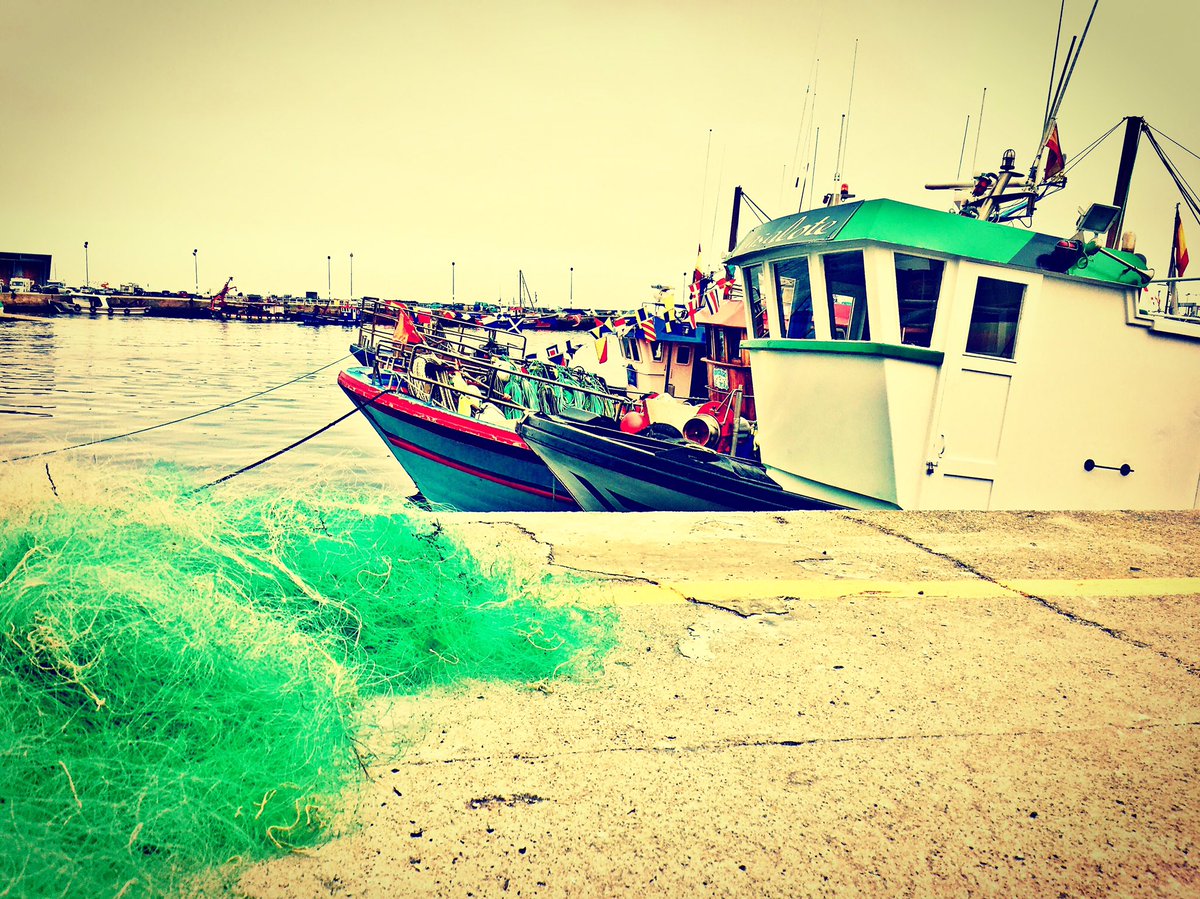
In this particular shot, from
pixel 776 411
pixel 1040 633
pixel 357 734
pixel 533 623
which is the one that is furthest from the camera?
pixel 776 411

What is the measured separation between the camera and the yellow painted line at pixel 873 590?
125 inches

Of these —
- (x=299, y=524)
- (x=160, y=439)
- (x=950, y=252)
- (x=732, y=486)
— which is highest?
(x=950, y=252)

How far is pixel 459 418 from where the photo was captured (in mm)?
9102

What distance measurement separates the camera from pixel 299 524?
8.87ft

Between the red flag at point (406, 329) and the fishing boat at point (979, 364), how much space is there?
16.8ft

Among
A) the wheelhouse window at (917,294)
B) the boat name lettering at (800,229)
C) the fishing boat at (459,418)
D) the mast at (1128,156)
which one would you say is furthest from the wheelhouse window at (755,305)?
the mast at (1128,156)

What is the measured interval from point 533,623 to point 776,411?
16.4 feet

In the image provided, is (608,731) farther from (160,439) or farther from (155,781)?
(160,439)

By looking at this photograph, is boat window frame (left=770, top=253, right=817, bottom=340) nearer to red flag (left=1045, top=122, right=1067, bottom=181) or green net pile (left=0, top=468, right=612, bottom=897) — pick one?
red flag (left=1045, top=122, right=1067, bottom=181)

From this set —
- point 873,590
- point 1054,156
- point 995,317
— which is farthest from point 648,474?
point 1054,156

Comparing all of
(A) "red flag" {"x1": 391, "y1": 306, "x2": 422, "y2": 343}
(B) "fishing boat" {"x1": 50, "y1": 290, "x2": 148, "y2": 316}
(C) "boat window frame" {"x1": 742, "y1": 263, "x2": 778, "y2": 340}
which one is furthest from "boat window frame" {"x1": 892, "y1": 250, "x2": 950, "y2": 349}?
(B) "fishing boat" {"x1": 50, "y1": 290, "x2": 148, "y2": 316}

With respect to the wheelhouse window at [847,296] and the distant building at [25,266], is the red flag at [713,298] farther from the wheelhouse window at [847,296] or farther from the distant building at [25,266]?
the distant building at [25,266]

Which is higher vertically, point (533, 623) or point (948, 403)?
point (948, 403)

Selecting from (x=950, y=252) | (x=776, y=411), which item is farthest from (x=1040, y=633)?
(x=776, y=411)
